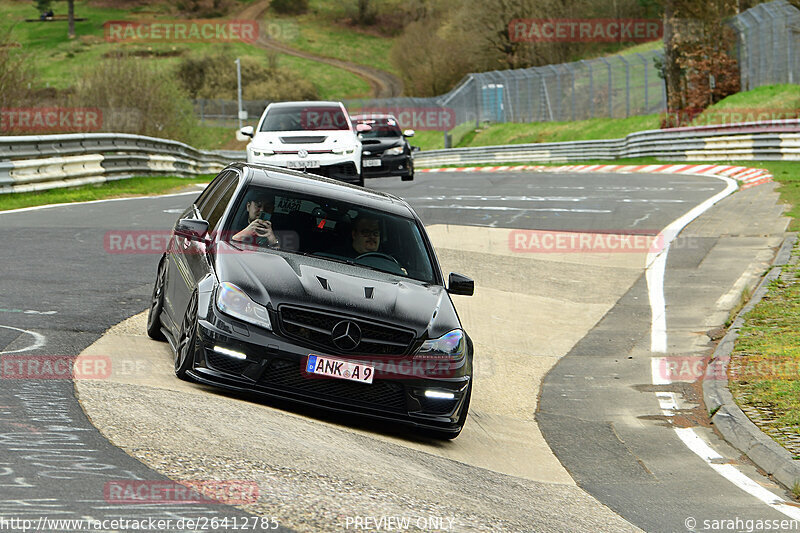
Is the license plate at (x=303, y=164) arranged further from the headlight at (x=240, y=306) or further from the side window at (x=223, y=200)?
the headlight at (x=240, y=306)

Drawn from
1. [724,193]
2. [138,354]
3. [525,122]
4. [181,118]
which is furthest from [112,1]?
[138,354]

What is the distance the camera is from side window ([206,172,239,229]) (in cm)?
866

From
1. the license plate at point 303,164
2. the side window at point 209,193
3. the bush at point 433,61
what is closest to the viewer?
the side window at point 209,193

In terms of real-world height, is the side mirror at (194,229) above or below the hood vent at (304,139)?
above

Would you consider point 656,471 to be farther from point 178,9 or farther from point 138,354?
point 178,9

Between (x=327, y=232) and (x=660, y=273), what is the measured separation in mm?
8649

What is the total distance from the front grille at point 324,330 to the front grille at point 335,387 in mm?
199

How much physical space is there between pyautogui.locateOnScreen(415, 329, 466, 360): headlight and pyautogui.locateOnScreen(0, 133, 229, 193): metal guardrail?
48.7 feet

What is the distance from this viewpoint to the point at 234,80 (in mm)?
108312

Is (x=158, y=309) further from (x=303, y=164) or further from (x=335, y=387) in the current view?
(x=303, y=164)

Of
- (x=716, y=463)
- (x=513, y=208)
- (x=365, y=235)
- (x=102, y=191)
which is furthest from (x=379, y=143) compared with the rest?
(x=716, y=463)

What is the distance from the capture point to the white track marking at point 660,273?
41.2 feet

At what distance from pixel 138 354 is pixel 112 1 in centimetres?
14854

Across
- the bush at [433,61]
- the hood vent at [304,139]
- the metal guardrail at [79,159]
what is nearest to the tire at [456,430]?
the hood vent at [304,139]
